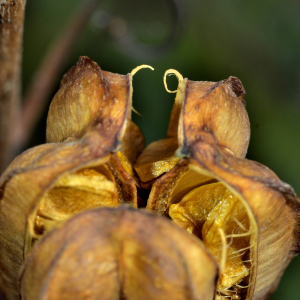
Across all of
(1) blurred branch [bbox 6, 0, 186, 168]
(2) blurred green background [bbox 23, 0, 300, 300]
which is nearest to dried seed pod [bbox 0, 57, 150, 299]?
(1) blurred branch [bbox 6, 0, 186, 168]

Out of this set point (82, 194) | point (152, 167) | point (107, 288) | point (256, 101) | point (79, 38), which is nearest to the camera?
point (107, 288)

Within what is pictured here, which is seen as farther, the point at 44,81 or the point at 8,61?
the point at 44,81

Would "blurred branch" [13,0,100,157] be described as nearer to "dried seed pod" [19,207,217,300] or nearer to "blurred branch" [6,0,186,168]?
"blurred branch" [6,0,186,168]

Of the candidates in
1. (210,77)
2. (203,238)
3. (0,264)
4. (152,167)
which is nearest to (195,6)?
(210,77)

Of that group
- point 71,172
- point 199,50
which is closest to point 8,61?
point 71,172

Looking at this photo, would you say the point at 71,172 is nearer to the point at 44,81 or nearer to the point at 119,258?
the point at 119,258

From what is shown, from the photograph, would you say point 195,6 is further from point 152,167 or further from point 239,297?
point 239,297
